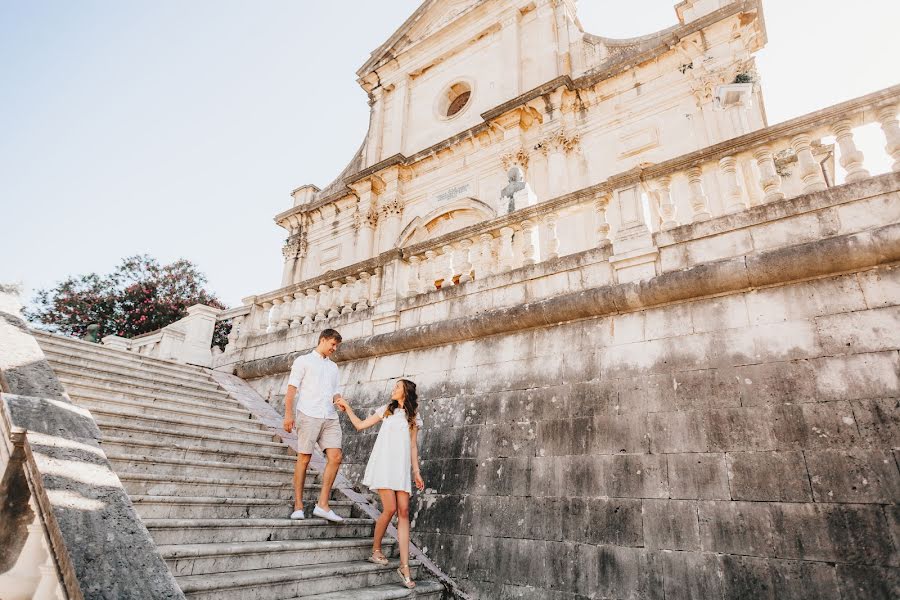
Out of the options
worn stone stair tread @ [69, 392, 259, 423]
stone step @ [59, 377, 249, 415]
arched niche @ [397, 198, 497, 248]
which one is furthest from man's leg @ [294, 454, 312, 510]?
arched niche @ [397, 198, 497, 248]

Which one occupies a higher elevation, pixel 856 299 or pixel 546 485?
pixel 856 299

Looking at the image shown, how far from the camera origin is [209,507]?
3.78 m

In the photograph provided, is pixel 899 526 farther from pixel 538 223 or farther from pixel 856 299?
→ pixel 538 223

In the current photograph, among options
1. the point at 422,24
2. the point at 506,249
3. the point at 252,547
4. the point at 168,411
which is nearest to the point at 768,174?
the point at 506,249

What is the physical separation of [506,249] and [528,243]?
0.97 ft

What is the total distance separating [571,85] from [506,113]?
1585 millimetres

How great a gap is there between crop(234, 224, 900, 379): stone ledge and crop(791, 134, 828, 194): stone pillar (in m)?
0.70

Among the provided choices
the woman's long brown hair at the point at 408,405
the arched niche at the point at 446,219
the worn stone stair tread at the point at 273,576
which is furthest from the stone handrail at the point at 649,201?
the arched niche at the point at 446,219

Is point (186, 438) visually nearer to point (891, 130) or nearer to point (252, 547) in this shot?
point (252, 547)

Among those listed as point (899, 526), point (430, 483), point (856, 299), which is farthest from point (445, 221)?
point (899, 526)

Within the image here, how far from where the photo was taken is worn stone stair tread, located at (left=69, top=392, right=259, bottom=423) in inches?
198

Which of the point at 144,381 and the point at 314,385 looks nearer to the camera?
the point at 314,385

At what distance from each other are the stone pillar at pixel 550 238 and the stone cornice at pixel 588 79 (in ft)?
21.3

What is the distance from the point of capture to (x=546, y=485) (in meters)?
4.25
